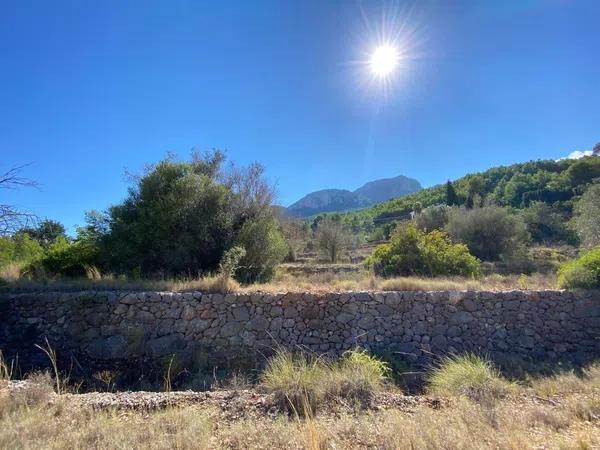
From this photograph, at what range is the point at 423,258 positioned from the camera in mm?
13500

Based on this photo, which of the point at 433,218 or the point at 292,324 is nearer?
the point at 292,324

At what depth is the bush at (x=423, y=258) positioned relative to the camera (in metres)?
13.3

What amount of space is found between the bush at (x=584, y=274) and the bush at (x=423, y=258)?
367 centimetres

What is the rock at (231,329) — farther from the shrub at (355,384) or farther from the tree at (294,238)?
the tree at (294,238)

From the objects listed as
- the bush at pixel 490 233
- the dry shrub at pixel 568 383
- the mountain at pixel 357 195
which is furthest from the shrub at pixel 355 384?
the mountain at pixel 357 195

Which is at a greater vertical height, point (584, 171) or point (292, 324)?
point (584, 171)

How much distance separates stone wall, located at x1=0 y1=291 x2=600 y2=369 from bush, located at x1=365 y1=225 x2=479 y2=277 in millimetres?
4246

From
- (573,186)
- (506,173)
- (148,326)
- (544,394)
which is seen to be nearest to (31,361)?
(148,326)

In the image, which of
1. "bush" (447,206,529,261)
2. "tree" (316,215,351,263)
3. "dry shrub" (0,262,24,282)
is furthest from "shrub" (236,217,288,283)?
"bush" (447,206,529,261)

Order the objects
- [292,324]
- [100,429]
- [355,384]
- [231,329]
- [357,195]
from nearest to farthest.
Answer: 1. [100,429]
2. [355,384]
3. [231,329]
4. [292,324]
5. [357,195]

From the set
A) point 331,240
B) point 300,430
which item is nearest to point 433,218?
point 331,240

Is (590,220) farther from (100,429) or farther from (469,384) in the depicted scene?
(100,429)

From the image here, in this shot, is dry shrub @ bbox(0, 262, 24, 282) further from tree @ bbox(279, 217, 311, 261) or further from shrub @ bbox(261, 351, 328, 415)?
tree @ bbox(279, 217, 311, 261)

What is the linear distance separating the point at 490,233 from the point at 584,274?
56.0ft
